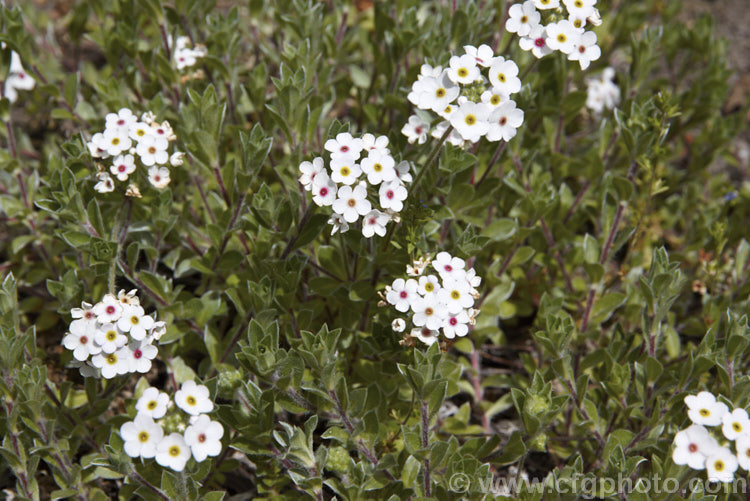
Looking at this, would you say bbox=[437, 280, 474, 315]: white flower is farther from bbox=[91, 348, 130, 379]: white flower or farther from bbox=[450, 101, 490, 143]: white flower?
bbox=[91, 348, 130, 379]: white flower

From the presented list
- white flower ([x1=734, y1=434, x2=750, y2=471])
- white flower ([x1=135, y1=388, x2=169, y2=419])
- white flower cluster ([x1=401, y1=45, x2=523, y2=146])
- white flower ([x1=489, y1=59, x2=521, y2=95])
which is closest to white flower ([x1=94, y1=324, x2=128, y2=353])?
white flower ([x1=135, y1=388, x2=169, y2=419])

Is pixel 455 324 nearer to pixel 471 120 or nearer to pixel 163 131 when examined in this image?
pixel 471 120

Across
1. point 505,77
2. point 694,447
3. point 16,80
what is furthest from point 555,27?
point 16,80

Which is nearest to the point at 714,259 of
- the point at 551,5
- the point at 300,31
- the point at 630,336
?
the point at 630,336

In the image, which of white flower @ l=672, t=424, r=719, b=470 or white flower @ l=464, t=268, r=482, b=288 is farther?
white flower @ l=464, t=268, r=482, b=288

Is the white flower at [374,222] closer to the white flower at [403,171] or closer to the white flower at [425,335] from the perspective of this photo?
the white flower at [403,171]
